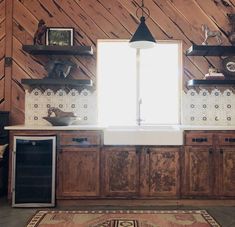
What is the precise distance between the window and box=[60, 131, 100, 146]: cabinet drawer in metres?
0.79

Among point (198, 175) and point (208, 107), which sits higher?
point (208, 107)

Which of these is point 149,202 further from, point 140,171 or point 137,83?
point 137,83

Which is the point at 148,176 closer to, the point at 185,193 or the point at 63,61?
the point at 185,193

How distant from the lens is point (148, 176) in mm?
3484

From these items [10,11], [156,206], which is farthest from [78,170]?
[10,11]

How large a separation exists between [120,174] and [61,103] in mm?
1376

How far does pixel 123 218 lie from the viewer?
309 centimetres

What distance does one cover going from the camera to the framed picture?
13.4 ft

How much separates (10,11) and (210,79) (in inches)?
115

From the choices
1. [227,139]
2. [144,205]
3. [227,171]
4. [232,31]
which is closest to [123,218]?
[144,205]

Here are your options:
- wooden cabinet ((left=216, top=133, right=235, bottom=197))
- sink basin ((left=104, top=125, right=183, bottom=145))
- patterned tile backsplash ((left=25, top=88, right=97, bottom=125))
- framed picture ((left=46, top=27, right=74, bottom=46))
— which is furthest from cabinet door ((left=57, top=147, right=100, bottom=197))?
framed picture ((left=46, top=27, right=74, bottom=46))

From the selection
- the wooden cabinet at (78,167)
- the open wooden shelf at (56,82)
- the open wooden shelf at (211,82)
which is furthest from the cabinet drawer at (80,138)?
the open wooden shelf at (211,82)

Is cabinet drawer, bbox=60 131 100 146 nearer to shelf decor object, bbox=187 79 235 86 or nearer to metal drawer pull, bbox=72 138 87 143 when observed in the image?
metal drawer pull, bbox=72 138 87 143

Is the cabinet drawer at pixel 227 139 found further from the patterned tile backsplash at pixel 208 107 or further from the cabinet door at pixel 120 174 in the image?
the cabinet door at pixel 120 174
